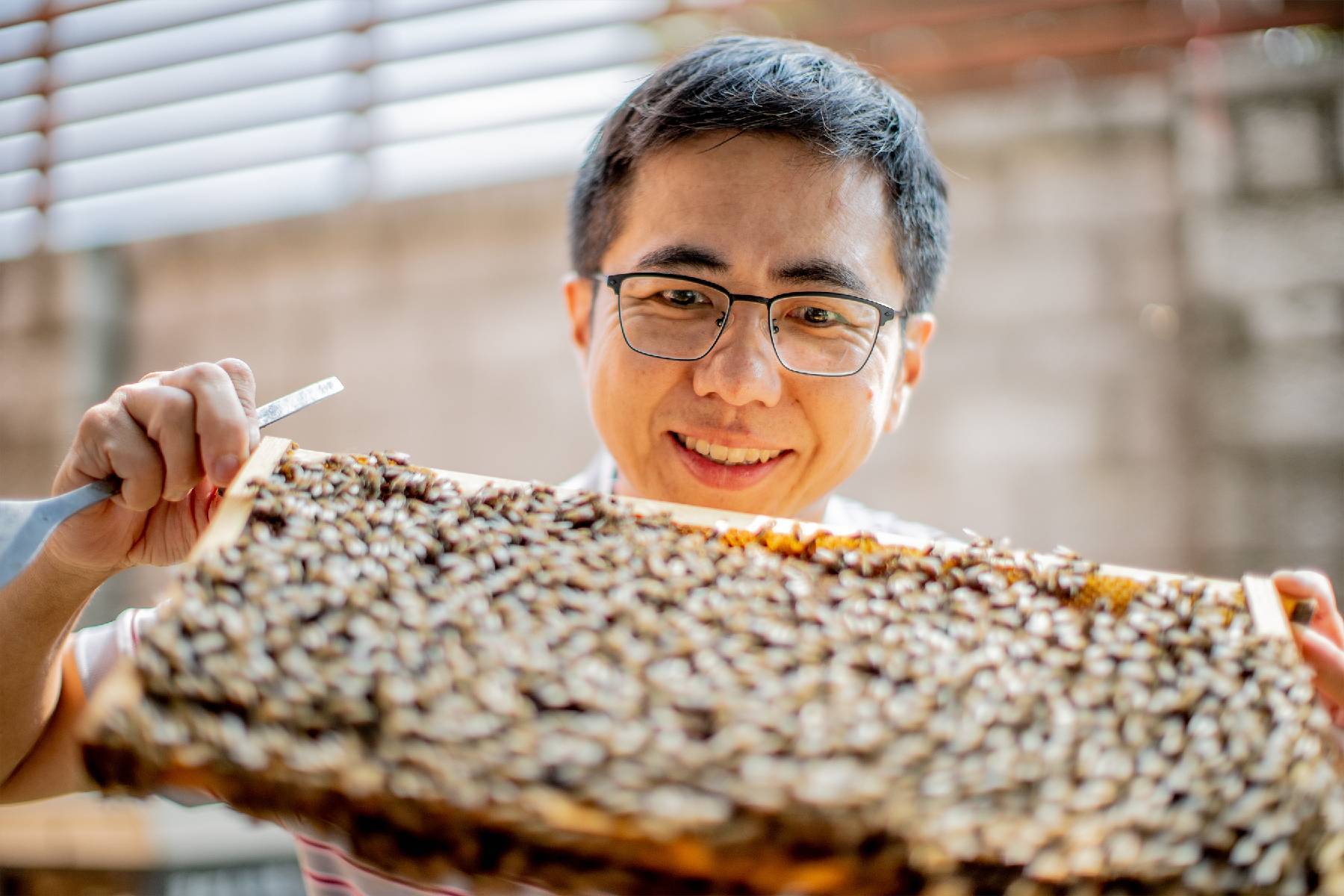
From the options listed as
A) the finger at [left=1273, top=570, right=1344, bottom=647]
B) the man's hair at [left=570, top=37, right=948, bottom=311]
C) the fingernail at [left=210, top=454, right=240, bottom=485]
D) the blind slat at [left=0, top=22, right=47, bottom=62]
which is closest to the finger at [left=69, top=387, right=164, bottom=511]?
the fingernail at [left=210, top=454, right=240, bottom=485]

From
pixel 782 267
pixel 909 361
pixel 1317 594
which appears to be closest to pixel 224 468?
pixel 782 267

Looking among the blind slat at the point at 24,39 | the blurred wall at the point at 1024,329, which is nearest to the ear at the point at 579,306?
the blurred wall at the point at 1024,329

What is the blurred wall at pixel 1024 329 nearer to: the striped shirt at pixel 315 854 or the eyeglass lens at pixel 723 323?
the eyeglass lens at pixel 723 323

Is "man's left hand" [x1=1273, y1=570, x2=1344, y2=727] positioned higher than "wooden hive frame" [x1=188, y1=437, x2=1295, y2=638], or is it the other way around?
"wooden hive frame" [x1=188, y1=437, x2=1295, y2=638]

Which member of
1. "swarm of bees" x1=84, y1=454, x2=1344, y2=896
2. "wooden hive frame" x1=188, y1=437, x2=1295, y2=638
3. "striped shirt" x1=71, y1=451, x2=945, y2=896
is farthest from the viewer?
"striped shirt" x1=71, y1=451, x2=945, y2=896

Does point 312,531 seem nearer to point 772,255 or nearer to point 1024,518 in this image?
point 772,255

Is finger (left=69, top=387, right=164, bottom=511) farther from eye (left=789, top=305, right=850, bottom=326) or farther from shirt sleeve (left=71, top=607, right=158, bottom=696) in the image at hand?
eye (left=789, top=305, right=850, bottom=326)

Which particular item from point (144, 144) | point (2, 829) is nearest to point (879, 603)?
point (2, 829)

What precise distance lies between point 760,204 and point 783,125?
0.82 ft

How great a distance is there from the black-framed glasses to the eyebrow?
1.1 inches

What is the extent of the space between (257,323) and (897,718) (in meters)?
5.59

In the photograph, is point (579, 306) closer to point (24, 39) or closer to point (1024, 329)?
point (1024, 329)

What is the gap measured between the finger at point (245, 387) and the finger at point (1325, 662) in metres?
1.97

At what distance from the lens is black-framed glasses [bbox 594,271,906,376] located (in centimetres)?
195
